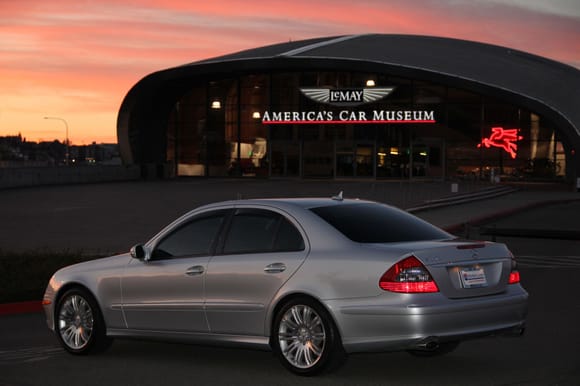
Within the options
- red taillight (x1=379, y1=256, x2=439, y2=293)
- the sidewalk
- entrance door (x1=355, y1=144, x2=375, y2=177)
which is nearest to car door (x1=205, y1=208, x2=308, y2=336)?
red taillight (x1=379, y1=256, x2=439, y2=293)

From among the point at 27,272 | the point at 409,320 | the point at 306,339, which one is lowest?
the point at 27,272

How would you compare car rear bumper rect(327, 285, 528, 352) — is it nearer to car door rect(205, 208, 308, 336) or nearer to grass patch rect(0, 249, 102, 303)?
car door rect(205, 208, 308, 336)

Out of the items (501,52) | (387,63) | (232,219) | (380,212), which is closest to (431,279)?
(380,212)

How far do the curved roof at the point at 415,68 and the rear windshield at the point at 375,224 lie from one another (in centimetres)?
5247

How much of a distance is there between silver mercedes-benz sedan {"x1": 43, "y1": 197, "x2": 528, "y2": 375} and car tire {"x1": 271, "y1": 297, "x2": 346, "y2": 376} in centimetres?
1

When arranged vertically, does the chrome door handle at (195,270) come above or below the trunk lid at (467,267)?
below

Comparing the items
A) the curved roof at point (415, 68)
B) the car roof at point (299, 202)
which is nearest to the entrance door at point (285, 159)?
the curved roof at point (415, 68)

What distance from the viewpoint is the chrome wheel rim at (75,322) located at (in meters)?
9.53

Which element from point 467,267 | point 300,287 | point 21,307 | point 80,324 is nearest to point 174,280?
point 80,324

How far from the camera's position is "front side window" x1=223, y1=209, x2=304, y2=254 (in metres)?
8.60

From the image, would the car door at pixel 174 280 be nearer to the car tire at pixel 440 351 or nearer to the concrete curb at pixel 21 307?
the car tire at pixel 440 351

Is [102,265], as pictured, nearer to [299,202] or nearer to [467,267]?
[299,202]

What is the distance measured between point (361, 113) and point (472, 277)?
60.0 m

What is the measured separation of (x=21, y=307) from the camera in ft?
41.5
